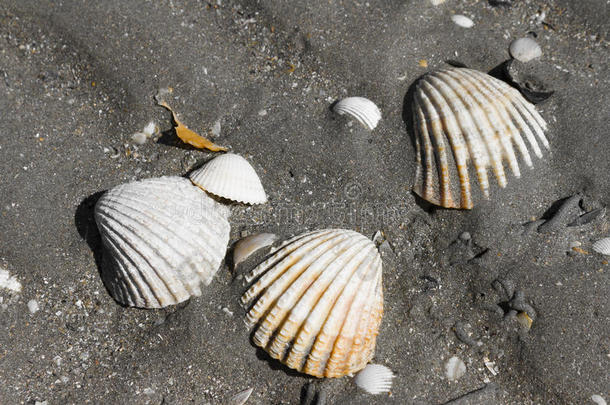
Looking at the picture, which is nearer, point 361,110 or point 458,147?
point 458,147

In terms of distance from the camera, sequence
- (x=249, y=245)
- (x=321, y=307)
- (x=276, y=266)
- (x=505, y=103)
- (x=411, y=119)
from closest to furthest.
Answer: (x=321, y=307) → (x=276, y=266) → (x=249, y=245) → (x=505, y=103) → (x=411, y=119)

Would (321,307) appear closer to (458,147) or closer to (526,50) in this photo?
(458,147)

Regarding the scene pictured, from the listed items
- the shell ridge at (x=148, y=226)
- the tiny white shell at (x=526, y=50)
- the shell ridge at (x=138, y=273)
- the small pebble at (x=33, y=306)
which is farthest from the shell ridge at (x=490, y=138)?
the small pebble at (x=33, y=306)

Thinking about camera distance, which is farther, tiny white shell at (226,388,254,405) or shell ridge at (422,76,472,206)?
shell ridge at (422,76,472,206)

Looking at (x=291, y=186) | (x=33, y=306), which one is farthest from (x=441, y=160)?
(x=33, y=306)

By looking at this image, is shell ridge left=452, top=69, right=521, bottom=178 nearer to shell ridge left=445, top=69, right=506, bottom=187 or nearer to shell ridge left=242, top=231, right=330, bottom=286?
shell ridge left=445, top=69, right=506, bottom=187

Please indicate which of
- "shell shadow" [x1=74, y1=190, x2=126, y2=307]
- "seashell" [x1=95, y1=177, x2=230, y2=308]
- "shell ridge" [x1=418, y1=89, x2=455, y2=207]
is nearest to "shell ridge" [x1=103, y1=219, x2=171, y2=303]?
"seashell" [x1=95, y1=177, x2=230, y2=308]

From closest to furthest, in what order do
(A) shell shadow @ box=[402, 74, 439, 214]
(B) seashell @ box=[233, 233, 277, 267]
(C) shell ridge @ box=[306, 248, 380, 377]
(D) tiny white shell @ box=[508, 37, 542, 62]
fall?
(C) shell ridge @ box=[306, 248, 380, 377], (B) seashell @ box=[233, 233, 277, 267], (A) shell shadow @ box=[402, 74, 439, 214], (D) tiny white shell @ box=[508, 37, 542, 62]

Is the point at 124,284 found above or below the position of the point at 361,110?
below

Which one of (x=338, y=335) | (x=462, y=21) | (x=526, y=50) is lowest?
(x=338, y=335)
